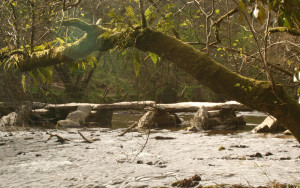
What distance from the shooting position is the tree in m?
3.47

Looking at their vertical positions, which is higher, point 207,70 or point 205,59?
point 205,59

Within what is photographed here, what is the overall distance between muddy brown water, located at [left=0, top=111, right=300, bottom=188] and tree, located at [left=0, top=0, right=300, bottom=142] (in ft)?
2.59

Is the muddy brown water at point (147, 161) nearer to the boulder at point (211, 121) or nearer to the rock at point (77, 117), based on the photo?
the boulder at point (211, 121)

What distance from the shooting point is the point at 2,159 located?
6.67m

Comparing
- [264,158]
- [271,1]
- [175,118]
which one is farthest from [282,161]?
[175,118]

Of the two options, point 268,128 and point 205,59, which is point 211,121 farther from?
point 205,59

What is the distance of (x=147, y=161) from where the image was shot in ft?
21.0

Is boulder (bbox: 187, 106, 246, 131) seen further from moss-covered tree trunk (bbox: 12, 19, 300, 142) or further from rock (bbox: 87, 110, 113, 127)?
moss-covered tree trunk (bbox: 12, 19, 300, 142)

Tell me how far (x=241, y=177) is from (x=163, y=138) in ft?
14.5

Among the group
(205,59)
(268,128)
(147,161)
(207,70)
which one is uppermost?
(205,59)

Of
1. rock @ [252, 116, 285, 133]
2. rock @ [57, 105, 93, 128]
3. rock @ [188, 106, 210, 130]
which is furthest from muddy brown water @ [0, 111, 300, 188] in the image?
rock @ [57, 105, 93, 128]

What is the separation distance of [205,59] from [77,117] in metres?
10.1

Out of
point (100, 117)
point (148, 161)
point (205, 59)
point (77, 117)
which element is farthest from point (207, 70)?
point (100, 117)

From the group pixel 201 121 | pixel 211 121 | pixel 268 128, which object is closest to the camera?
pixel 268 128
